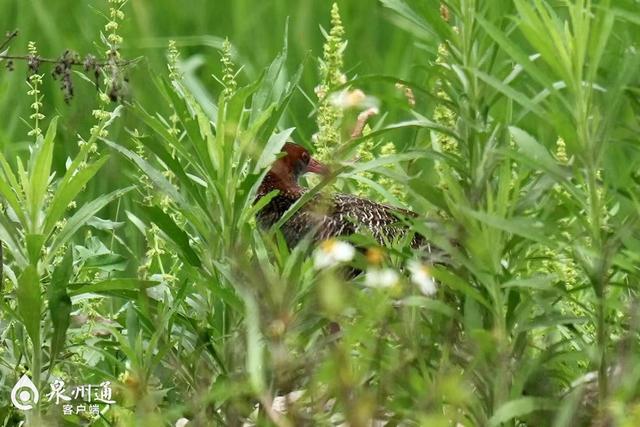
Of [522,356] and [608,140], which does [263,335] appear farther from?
[608,140]

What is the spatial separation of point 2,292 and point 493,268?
1.23 m

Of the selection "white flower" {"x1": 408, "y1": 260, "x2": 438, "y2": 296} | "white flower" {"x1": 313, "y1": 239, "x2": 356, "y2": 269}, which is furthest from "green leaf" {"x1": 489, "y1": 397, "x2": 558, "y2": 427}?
"white flower" {"x1": 313, "y1": 239, "x2": 356, "y2": 269}

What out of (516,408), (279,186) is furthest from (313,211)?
(516,408)

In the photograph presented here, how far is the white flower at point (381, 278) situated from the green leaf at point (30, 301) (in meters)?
0.75

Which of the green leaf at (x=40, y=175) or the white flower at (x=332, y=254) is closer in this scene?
the white flower at (x=332, y=254)

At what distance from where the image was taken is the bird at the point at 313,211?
16.6 feet

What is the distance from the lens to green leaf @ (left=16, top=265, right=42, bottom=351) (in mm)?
3488

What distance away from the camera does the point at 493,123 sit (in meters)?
3.87

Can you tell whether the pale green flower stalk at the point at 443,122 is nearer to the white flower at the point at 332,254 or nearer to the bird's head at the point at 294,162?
the white flower at the point at 332,254

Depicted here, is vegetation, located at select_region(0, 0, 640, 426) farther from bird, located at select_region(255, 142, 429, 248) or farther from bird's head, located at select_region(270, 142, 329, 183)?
bird's head, located at select_region(270, 142, 329, 183)

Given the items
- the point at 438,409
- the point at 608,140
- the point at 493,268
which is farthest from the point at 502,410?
the point at 608,140

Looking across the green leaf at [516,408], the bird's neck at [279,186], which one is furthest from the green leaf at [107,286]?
the bird's neck at [279,186]

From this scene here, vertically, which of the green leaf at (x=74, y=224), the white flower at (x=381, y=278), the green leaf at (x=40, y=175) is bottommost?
the white flower at (x=381, y=278)

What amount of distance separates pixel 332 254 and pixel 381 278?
12cm
